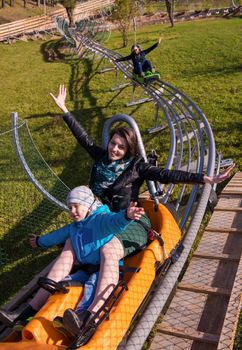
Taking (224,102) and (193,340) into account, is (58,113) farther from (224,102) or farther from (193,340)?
(193,340)

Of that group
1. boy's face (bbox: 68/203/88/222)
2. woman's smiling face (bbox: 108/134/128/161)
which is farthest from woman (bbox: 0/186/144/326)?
woman's smiling face (bbox: 108/134/128/161)

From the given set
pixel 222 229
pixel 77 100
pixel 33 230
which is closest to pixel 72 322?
pixel 222 229

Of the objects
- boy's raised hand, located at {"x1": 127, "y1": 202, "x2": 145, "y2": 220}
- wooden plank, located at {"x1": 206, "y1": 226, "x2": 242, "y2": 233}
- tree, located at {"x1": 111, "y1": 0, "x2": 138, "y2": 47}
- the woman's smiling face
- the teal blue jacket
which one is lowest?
the teal blue jacket

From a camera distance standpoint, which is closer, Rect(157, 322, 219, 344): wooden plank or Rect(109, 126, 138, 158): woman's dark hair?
Rect(157, 322, 219, 344): wooden plank

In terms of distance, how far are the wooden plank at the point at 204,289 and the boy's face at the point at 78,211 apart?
1.25m

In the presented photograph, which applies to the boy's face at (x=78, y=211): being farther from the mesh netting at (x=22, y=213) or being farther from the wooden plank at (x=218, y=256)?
the mesh netting at (x=22, y=213)

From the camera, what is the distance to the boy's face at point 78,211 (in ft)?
10.1

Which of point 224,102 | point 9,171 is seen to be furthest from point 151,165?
point 224,102

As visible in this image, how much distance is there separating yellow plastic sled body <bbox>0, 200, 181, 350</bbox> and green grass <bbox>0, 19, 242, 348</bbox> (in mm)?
1950

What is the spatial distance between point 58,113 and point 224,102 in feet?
12.6

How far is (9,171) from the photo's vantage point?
22.2ft

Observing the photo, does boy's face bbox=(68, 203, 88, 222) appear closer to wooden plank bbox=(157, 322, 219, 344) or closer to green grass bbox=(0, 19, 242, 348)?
wooden plank bbox=(157, 322, 219, 344)

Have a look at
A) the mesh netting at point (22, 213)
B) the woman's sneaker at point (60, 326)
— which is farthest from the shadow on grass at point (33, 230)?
the woman's sneaker at point (60, 326)

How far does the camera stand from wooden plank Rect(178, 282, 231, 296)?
139 inches
